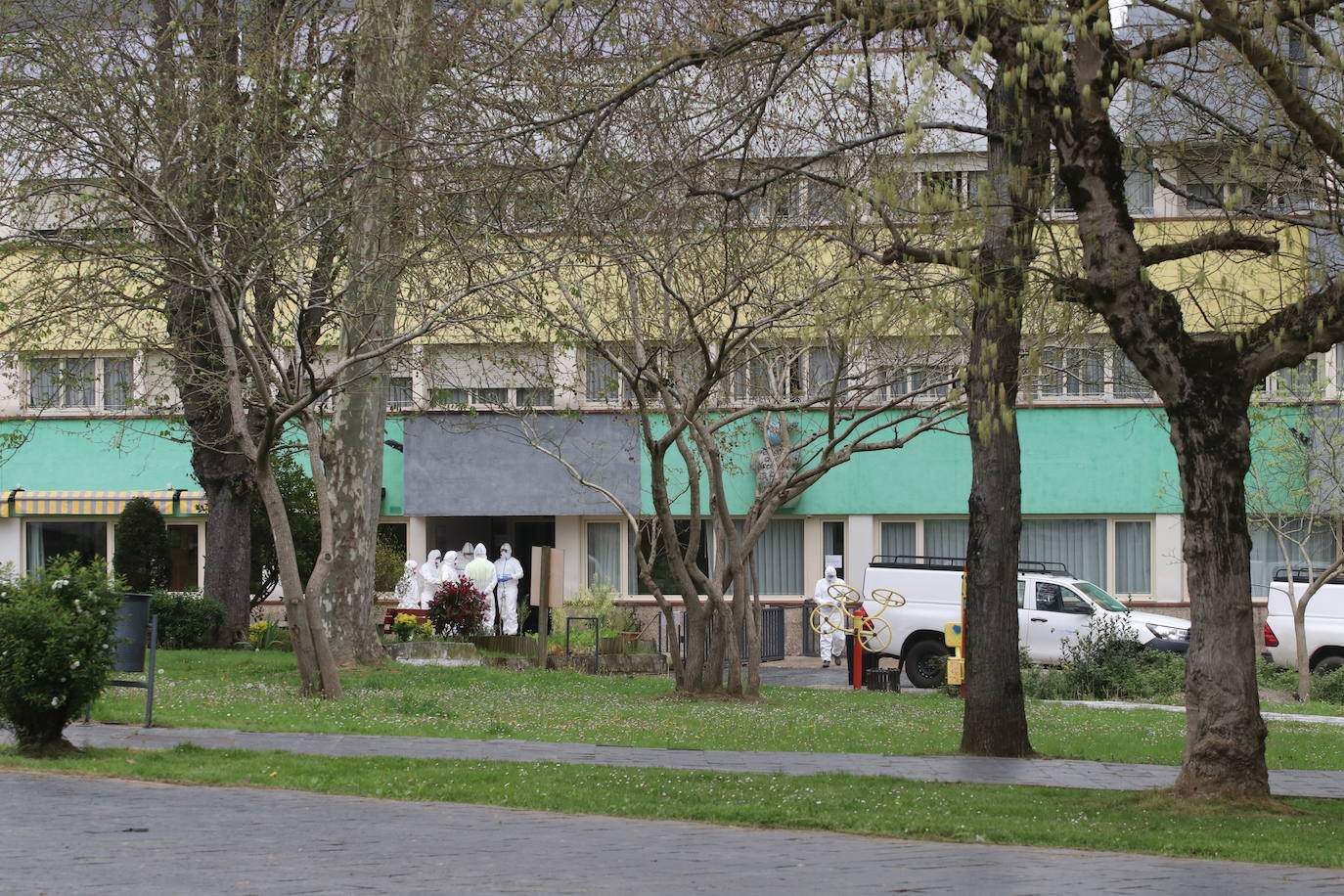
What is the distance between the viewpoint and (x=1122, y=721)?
1755cm

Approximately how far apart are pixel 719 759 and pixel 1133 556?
22917 mm

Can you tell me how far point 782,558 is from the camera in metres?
34.6

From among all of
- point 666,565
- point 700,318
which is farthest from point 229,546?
point 666,565

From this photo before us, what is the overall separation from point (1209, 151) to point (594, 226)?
633 centimetres

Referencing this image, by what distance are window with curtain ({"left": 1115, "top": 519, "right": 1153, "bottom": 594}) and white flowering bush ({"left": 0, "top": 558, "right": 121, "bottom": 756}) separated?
84.8 ft

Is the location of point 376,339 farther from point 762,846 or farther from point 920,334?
point 762,846

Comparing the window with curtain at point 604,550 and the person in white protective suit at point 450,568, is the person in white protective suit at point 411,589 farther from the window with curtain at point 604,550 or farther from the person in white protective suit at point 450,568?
the window with curtain at point 604,550

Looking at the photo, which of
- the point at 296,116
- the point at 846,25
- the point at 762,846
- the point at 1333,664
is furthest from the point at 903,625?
the point at 762,846

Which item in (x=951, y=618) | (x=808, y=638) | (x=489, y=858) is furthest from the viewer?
(x=808, y=638)

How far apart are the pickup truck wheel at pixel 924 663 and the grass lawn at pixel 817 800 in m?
14.1

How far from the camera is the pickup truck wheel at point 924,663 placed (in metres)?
25.4

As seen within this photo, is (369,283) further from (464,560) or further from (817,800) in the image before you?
(464,560)

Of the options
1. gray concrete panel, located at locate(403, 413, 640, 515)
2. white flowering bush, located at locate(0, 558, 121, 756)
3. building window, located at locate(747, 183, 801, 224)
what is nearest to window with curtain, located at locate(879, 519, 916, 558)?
gray concrete panel, located at locate(403, 413, 640, 515)

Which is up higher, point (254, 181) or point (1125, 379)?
point (254, 181)
